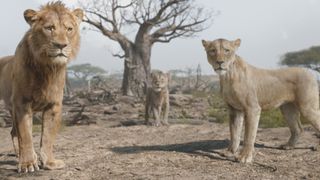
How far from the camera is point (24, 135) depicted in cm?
586

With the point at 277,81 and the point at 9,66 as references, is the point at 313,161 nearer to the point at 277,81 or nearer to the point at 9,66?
the point at 277,81

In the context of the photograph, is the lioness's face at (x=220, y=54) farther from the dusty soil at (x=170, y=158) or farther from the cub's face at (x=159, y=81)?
the cub's face at (x=159, y=81)

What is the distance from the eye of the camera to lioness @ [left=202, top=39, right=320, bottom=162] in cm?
681

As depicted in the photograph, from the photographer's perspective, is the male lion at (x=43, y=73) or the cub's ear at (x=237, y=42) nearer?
the male lion at (x=43, y=73)

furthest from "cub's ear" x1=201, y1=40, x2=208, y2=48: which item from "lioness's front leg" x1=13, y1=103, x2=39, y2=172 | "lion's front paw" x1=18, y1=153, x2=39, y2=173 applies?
"lion's front paw" x1=18, y1=153, x2=39, y2=173

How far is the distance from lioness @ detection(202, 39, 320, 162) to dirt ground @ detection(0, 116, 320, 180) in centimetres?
37

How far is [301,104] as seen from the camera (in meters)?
7.43

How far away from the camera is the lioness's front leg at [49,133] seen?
241 inches

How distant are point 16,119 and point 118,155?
6.03 ft

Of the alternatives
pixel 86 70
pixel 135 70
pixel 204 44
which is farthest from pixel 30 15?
pixel 86 70

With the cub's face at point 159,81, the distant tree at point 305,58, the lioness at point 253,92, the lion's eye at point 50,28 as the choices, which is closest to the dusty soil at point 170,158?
the lioness at point 253,92

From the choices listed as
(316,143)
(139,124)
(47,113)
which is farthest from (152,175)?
(139,124)

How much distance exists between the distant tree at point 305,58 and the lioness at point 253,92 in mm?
29430

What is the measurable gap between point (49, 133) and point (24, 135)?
1.19 ft
